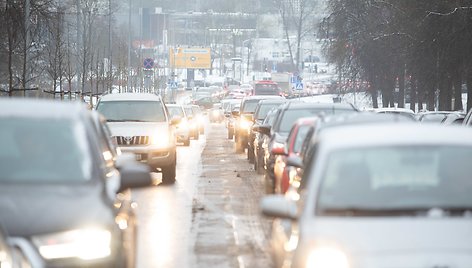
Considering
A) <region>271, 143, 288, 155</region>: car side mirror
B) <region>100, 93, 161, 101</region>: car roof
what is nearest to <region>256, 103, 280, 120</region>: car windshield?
<region>100, 93, 161, 101</region>: car roof

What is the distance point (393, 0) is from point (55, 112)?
54.4m

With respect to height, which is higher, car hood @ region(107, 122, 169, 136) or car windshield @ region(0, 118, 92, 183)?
car windshield @ region(0, 118, 92, 183)

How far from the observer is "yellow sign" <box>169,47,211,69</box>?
527 feet

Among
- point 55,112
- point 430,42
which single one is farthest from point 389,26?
point 55,112

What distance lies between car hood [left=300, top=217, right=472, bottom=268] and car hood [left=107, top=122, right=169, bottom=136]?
1843cm

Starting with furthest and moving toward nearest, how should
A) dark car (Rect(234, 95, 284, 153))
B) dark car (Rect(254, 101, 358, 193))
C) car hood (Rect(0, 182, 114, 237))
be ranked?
dark car (Rect(234, 95, 284, 153)) < dark car (Rect(254, 101, 358, 193)) < car hood (Rect(0, 182, 114, 237))

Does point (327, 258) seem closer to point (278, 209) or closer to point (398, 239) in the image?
point (398, 239)

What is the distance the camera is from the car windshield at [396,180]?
905cm

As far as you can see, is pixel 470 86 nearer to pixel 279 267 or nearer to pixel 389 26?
pixel 389 26

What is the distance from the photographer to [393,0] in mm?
64312

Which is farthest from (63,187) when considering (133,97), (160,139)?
(133,97)

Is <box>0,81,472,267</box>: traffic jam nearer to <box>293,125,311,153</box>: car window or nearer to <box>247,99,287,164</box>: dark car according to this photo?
<box>293,125,311,153</box>: car window

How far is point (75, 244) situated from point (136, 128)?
1819cm

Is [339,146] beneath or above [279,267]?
above
